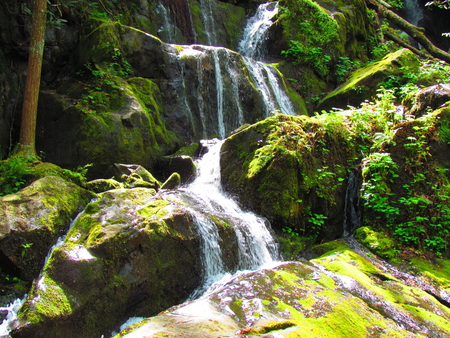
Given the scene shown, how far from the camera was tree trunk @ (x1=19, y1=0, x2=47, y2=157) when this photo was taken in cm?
711

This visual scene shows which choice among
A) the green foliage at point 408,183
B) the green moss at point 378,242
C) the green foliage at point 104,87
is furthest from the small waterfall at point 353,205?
the green foliage at point 104,87

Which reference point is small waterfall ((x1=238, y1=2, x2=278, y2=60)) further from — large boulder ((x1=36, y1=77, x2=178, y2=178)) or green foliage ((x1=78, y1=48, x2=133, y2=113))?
large boulder ((x1=36, y1=77, x2=178, y2=178))

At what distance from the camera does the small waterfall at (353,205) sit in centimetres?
703

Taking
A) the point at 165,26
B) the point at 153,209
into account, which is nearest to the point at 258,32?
the point at 165,26

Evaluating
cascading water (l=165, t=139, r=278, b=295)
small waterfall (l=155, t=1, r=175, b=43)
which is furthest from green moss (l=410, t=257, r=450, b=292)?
small waterfall (l=155, t=1, r=175, b=43)

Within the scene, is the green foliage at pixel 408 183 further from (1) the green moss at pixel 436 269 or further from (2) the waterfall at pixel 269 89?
(2) the waterfall at pixel 269 89

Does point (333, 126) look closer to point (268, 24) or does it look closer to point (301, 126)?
point (301, 126)

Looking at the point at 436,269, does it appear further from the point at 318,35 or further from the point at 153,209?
the point at 318,35

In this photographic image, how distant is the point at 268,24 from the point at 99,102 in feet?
33.5

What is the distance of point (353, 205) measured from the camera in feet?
23.5

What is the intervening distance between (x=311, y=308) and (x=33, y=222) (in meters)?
3.82

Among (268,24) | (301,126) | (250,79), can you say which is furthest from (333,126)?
(268,24)

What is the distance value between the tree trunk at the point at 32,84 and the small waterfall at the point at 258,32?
9.84 metres

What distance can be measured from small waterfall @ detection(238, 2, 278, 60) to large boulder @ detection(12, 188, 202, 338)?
470 inches
